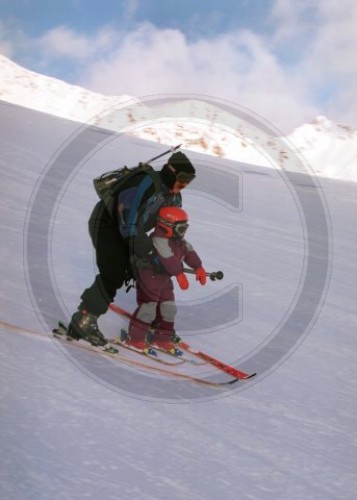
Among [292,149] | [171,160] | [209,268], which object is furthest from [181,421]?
[209,268]

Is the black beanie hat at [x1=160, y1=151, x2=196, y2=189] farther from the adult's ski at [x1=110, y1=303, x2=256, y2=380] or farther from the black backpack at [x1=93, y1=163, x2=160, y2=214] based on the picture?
the adult's ski at [x1=110, y1=303, x2=256, y2=380]

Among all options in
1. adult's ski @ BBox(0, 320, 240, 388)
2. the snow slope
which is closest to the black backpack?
adult's ski @ BBox(0, 320, 240, 388)

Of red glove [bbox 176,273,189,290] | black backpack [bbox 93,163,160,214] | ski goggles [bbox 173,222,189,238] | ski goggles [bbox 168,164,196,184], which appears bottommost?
red glove [bbox 176,273,189,290]

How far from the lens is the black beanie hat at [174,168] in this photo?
4320 millimetres

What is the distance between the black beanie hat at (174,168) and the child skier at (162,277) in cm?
21

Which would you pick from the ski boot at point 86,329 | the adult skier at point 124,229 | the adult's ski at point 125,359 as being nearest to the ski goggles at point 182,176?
the adult skier at point 124,229

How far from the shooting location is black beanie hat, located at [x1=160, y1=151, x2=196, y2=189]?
4320mm

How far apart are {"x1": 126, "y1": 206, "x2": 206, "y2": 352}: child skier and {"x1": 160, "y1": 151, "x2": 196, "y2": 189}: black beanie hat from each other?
0.21 m

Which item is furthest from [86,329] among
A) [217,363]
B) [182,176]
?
[182,176]

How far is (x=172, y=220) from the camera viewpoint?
4371 millimetres

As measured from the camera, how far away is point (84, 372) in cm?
399

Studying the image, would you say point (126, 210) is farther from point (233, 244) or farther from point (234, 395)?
point (233, 244)

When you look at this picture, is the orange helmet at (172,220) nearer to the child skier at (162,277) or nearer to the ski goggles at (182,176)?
the child skier at (162,277)

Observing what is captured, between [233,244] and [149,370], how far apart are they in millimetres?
6798
